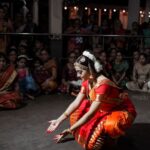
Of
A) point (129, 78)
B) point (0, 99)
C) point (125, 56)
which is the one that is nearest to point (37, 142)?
point (0, 99)

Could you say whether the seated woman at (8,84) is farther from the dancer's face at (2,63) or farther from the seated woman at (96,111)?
the seated woman at (96,111)

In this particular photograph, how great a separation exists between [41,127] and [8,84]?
150 cm

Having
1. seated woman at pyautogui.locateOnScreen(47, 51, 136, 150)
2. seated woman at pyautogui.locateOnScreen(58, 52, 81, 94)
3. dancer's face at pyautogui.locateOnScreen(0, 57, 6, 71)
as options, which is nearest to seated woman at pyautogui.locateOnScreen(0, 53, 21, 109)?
dancer's face at pyautogui.locateOnScreen(0, 57, 6, 71)

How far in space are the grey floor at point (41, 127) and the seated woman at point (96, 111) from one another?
31 cm

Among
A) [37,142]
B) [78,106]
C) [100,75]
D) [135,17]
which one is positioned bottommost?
[37,142]

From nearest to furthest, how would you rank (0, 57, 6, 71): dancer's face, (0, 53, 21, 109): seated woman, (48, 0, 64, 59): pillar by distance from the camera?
(0, 53, 21, 109): seated woman, (0, 57, 6, 71): dancer's face, (48, 0, 64, 59): pillar

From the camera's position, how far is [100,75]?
13.8 ft

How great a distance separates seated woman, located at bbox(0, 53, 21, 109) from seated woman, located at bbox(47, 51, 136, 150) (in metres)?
1.96

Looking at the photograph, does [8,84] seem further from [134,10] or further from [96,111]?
[134,10]

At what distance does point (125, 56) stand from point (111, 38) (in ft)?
1.85

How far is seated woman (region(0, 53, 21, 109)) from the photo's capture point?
6148 millimetres

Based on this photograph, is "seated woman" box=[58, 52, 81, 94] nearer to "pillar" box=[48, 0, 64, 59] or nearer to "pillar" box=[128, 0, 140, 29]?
"pillar" box=[48, 0, 64, 59]

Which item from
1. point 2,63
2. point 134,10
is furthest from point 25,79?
point 134,10

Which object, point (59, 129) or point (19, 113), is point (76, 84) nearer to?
point (19, 113)
